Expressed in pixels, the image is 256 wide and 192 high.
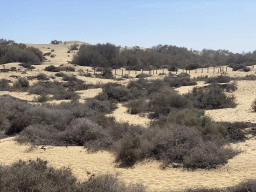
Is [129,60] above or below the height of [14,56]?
below

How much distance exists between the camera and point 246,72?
34250 millimetres

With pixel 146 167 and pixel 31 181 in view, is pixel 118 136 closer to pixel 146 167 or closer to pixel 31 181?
pixel 146 167

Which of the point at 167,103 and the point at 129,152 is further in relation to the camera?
the point at 167,103

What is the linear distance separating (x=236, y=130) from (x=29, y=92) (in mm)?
18577

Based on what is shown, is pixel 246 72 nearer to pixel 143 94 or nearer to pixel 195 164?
pixel 143 94

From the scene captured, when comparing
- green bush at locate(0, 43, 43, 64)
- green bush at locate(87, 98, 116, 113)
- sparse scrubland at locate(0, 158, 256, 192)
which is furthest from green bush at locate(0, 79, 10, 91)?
sparse scrubland at locate(0, 158, 256, 192)

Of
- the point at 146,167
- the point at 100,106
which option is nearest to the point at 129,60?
the point at 100,106

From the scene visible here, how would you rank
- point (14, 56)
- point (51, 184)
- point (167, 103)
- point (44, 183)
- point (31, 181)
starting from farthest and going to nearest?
point (14, 56)
point (167, 103)
point (51, 184)
point (31, 181)
point (44, 183)

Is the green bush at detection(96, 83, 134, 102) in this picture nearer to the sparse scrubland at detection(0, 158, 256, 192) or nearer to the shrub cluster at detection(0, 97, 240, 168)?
the shrub cluster at detection(0, 97, 240, 168)

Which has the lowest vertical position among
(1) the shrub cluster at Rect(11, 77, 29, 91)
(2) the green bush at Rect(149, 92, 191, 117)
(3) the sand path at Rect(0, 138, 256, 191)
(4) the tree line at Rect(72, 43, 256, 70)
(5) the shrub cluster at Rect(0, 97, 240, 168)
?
(3) the sand path at Rect(0, 138, 256, 191)

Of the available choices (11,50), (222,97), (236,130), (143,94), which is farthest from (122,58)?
(236,130)

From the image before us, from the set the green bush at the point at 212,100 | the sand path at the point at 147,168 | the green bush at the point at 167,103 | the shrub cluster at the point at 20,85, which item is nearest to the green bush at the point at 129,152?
the sand path at the point at 147,168

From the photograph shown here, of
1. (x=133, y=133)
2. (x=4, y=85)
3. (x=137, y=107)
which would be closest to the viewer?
(x=133, y=133)

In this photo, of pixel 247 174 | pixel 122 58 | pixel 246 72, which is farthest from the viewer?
pixel 122 58
